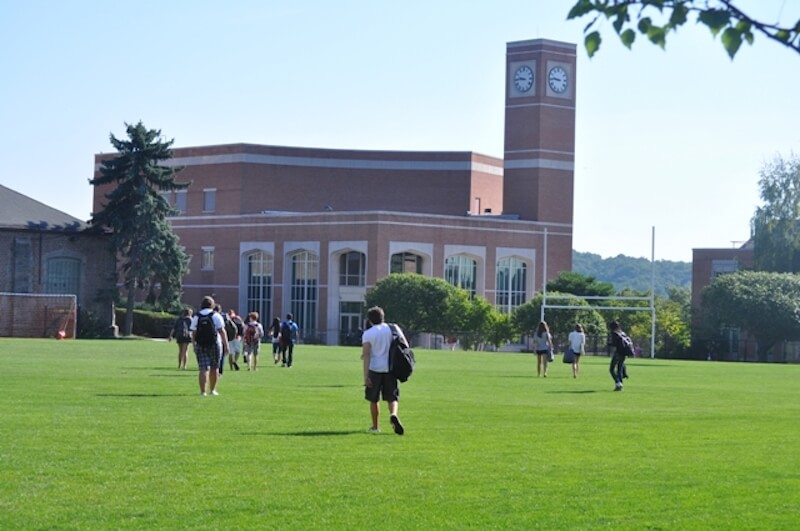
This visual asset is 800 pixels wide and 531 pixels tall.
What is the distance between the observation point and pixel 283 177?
120 metres

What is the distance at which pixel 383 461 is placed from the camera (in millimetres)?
16047

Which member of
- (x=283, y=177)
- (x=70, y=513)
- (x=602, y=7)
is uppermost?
(x=283, y=177)

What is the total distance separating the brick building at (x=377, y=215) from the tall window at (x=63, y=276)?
13346 millimetres

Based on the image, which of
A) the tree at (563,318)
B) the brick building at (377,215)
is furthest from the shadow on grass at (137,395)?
the brick building at (377,215)

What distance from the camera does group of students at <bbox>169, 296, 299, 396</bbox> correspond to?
83.5 ft

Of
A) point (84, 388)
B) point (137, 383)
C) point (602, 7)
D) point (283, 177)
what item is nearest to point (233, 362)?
point (137, 383)

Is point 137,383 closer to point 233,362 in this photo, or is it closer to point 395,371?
point 233,362

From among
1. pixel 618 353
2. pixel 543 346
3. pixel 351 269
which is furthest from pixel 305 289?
pixel 618 353

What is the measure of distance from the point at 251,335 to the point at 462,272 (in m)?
67.3

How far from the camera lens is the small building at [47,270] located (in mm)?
77125

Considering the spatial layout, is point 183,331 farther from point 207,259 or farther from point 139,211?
point 207,259

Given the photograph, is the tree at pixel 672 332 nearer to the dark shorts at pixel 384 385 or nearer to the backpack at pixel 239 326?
the backpack at pixel 239 326

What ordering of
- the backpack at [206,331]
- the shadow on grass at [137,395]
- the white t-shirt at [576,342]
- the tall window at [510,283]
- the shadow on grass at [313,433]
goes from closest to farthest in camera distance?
the shadow on grass at [313,433]
the backpack at [206,331]
the shadow on grass at [137,395]
the white t-shirt at [576,342]
the tall window at [510,283]

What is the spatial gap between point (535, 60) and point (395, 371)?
92.6m
